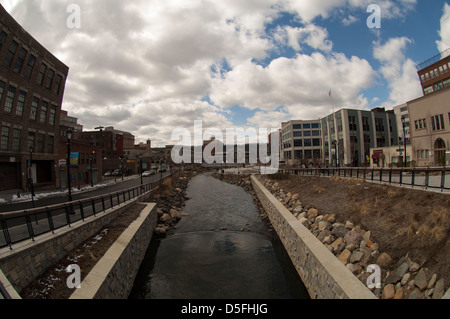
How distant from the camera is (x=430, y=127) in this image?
29.5 m

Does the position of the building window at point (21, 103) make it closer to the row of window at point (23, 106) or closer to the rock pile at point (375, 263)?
the row of window at point (23, 106)

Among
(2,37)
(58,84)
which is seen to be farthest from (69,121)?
(2,37)

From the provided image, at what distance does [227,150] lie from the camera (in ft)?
588

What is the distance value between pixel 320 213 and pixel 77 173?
37.4 meters

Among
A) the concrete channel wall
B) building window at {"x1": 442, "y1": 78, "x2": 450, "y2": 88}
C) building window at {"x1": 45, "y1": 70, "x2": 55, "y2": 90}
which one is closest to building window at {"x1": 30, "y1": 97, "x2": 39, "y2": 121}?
building window at {"x1": 45, "y1": 70, "x2": 55, "y2": 90}

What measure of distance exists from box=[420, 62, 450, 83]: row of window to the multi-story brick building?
61272mm

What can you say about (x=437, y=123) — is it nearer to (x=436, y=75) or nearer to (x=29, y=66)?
(x=436, y=75)

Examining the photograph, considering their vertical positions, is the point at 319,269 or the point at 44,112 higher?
the point at 44,112

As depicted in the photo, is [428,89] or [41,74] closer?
[41,74]

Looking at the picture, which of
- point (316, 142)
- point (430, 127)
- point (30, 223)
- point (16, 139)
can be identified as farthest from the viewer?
point (316, 142)

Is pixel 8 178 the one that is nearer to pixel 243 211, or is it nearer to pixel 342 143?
pixel 243 211

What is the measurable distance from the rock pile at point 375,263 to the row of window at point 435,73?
153 feet

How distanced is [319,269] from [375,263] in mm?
1645

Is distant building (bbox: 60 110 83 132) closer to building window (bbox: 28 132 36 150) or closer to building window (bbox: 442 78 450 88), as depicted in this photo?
building window (bbox: 28 132 36 150)
